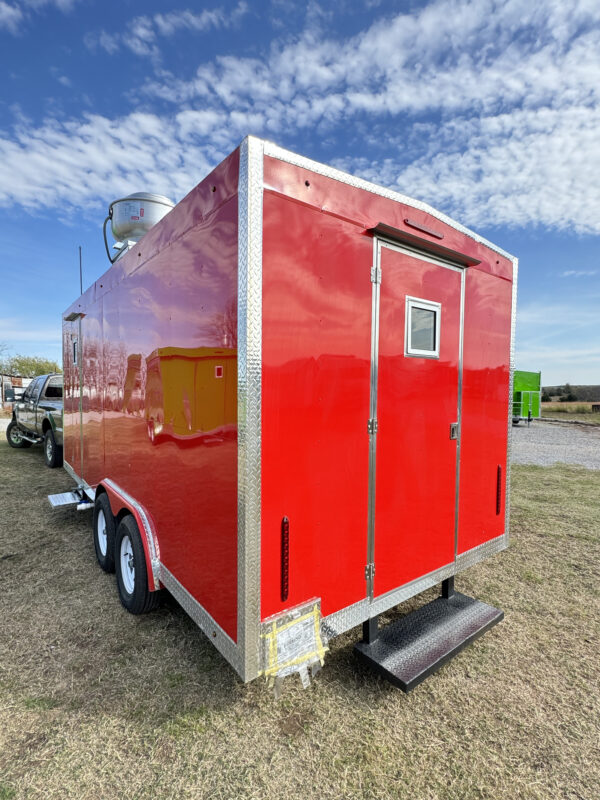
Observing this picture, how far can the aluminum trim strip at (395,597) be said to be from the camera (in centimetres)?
228

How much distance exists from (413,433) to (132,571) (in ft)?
7.99

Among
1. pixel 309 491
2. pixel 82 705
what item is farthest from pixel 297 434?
pixel 82 705

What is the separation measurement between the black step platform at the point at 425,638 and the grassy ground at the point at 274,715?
18 centimetres

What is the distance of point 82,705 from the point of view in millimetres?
2312

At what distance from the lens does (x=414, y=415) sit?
2.68 metres

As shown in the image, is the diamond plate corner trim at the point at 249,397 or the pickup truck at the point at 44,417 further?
the pickup truck at the point at 44,417

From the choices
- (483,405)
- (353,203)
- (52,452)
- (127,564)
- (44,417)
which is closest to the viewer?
(353,203)

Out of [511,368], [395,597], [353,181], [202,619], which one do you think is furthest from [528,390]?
[202,619]

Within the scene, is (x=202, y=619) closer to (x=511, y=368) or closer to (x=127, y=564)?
(x=127, y=564)

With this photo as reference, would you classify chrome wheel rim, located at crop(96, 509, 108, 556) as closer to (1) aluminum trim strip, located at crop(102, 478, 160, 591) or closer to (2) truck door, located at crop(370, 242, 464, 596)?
(1) aluminum trim strip, located at crop(102, 478, 160, 591)

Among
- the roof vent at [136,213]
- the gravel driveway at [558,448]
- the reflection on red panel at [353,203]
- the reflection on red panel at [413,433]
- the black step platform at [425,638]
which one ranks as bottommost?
the gravel driveway at [558,448]

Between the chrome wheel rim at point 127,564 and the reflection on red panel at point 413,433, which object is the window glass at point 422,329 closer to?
the reflection on red panel at point 413,433

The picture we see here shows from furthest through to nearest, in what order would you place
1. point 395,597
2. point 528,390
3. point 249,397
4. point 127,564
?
point 528,390 < point 127,564 < point 395,597 < point 249,397

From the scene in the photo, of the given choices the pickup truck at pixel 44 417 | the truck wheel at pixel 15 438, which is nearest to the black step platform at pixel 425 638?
the pickup truck at pixel 44 417
